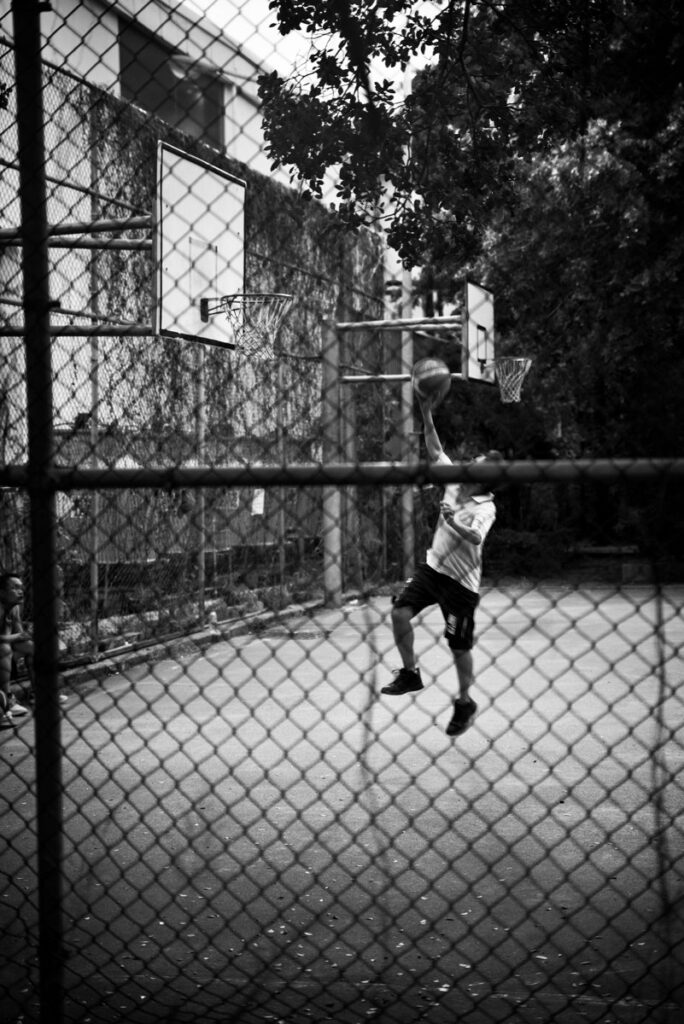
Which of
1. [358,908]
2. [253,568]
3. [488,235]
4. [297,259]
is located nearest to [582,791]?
[358,908]

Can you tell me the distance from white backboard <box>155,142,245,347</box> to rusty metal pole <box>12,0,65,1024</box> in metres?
4.98

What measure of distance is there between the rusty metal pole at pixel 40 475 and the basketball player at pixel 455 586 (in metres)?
3.54

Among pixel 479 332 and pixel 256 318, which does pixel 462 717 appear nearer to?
pixel 256 318

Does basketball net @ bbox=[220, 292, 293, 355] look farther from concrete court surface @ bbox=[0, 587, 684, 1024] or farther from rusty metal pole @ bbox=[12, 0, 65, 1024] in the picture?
rusty metal pole @ bbox=[12, 0, 65, 1024]

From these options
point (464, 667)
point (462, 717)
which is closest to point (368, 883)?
point (462, 717)

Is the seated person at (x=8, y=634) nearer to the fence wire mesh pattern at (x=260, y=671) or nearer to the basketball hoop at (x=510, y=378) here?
the fence wire mesh pattern at (x=260, y=671)

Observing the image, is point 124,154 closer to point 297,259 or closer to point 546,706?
point 297,259

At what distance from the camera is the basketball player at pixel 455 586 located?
6.50 meters

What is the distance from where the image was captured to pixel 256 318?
12.0 metres

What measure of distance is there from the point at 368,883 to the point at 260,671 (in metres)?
5.82

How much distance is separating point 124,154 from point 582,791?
7732 mm

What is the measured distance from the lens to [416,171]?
566 cm

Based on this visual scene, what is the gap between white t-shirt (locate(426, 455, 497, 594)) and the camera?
6.67 m

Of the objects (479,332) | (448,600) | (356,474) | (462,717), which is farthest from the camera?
(479,332)
